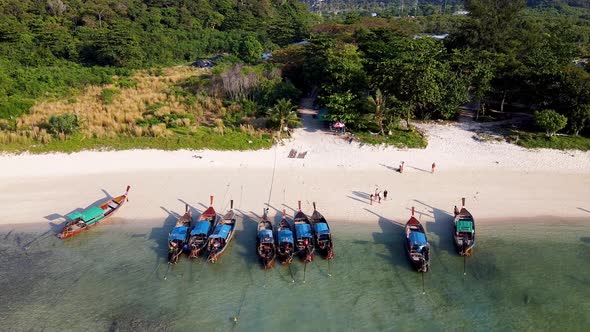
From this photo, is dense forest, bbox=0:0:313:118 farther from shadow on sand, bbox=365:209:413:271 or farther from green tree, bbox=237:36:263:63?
shadow on sand, bbox=365:209:413:271

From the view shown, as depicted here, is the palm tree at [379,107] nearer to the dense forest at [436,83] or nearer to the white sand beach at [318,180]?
the dense forest at [436,83]

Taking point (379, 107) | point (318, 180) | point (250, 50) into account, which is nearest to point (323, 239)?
point (318, 180)

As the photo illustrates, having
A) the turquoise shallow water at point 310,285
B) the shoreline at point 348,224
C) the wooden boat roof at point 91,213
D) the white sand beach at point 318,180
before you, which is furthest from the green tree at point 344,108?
the wooden boat roof at point 91,213

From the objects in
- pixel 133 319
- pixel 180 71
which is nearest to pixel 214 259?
pixel 133 319

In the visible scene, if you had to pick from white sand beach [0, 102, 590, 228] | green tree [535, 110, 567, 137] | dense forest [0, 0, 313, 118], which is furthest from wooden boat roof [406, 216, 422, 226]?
dense forest [0, 0, 313, 118]

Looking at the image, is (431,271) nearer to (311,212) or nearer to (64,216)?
(311,212)

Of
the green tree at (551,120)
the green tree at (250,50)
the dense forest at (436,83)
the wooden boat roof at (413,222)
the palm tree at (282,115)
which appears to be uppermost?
the green tree at (250,50)
